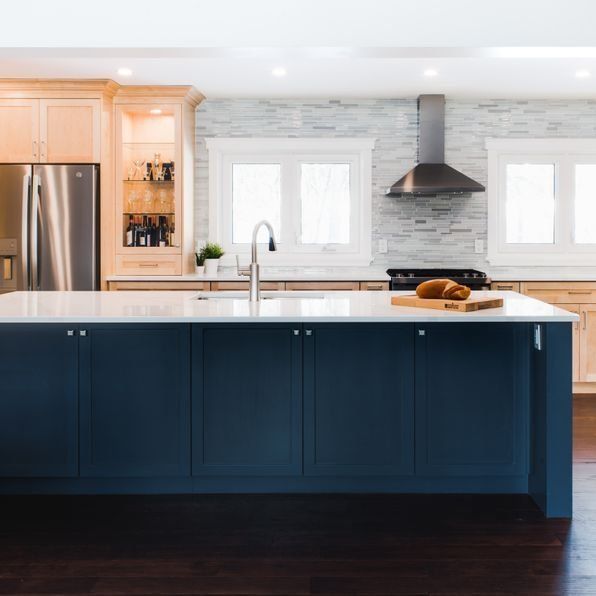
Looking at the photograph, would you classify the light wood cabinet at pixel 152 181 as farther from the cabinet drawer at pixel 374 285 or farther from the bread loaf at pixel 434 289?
the bread loaf at pixel 434 289

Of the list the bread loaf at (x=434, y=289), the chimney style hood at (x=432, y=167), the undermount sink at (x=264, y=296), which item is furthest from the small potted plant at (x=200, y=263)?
the bread loaf at (x=434, y=289)

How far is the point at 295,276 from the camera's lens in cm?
570

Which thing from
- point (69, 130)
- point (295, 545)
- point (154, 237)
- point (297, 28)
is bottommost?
point (295, 545)

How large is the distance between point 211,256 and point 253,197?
71 centimetres

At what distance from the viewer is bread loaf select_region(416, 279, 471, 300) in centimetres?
321

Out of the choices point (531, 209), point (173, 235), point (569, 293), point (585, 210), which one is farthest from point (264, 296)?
point (585, 210)

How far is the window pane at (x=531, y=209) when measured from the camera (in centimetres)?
626

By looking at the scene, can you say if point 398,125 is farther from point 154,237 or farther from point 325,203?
point 154,237

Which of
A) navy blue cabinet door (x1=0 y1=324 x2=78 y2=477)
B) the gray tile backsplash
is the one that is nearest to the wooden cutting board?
navy blue cabinet door (x1=0 y1=324 x2=78 y2=477)

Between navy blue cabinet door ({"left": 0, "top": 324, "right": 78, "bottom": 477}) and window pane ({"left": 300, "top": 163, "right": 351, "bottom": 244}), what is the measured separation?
11.0ft

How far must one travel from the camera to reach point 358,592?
237cm

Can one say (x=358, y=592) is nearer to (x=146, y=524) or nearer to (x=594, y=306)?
(x=146, y=524)

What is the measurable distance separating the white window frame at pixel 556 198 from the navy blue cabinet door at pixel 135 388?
3813mm

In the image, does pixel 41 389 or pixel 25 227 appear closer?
pixel 41 389
